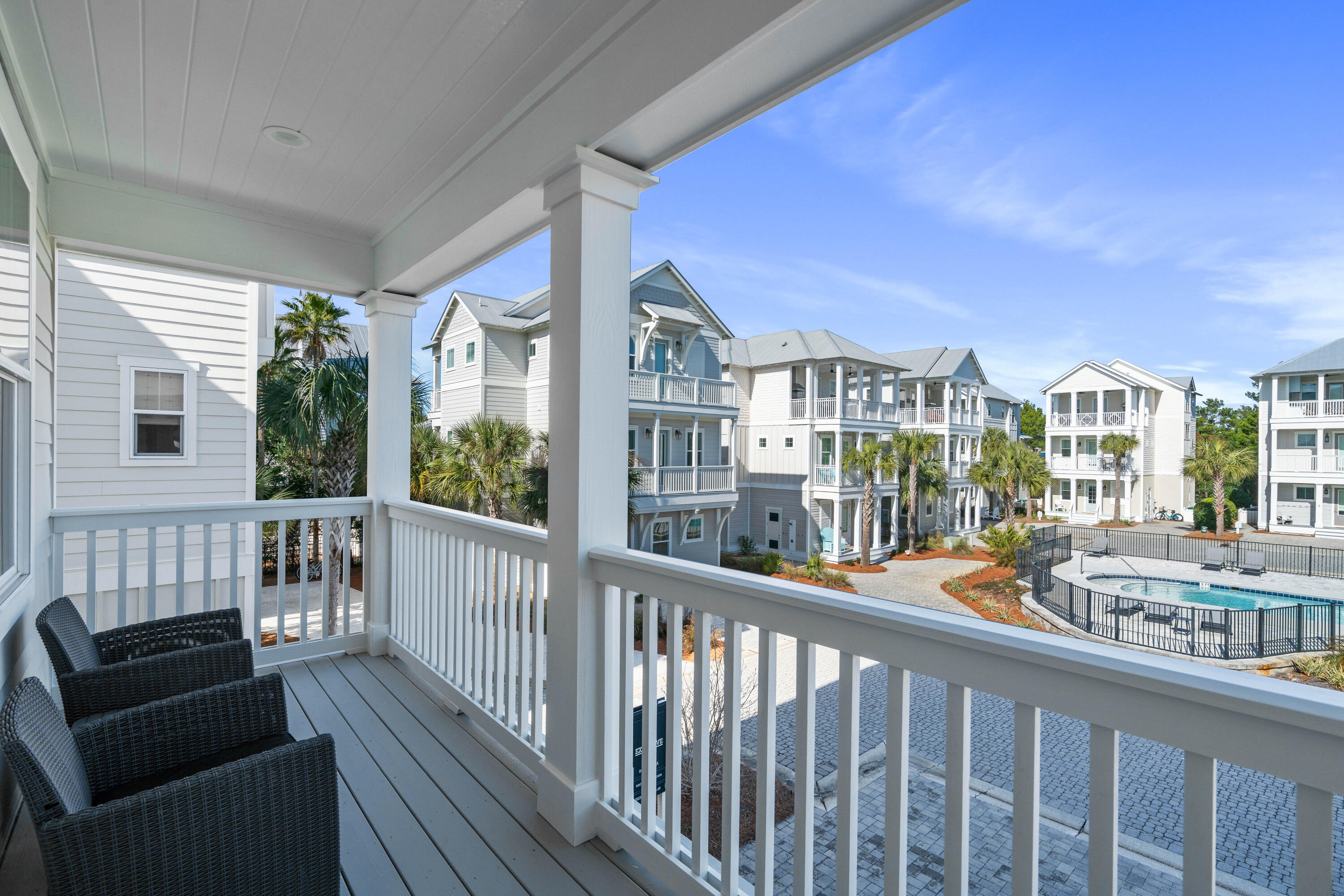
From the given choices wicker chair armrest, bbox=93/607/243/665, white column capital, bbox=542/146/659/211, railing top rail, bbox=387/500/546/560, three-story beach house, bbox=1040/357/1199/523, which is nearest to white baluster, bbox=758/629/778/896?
three-story beach house, bbox=1040/357/1199/523

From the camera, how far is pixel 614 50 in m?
1.84

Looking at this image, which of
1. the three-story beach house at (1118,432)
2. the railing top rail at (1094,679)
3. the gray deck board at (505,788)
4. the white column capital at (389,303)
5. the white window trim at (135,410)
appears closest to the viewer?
the railing top rail at (1094,679)

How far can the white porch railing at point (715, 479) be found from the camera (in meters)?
2.47

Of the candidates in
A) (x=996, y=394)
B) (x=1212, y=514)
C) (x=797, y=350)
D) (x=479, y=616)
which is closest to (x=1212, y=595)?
(x=1212, y=514)

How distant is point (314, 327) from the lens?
8.88 meters

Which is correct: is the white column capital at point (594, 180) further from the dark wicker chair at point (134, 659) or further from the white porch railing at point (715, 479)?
the dark wicker chair at point (134, 659)

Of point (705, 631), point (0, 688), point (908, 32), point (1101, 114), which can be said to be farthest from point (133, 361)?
point (1101, 114)

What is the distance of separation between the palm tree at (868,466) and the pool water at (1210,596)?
738 mm

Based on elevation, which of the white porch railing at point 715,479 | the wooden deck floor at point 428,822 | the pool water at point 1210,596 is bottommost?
the wooden deck floor at point 428,822

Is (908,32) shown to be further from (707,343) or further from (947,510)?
(707,343)

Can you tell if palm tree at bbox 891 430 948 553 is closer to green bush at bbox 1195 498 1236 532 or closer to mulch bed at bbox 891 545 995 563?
mulch bed at bbox 891 545 995 563

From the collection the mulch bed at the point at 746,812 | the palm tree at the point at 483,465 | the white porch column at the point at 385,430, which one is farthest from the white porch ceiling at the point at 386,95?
the mulch bed at the point at 746,812

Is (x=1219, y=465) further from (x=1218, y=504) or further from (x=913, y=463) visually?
(x=913, y=463)

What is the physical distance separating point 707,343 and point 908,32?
1479 mm
